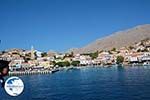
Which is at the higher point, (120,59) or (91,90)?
(120,59)

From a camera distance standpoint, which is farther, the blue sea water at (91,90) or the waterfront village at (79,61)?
the waterfront village at (79,61)

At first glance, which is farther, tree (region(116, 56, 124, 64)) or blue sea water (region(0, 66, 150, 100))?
tree (region(116, 56, 124, 64))

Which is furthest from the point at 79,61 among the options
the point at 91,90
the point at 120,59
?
the point at 91,90

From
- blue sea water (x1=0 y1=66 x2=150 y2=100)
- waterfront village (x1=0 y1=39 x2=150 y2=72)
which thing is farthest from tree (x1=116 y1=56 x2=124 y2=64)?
blue sea water (x1=0 y1=66 x2=150 y2=100)

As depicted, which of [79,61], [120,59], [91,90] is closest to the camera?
[91,90]

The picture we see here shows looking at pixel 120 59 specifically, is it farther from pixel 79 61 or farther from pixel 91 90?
pixel 91 90

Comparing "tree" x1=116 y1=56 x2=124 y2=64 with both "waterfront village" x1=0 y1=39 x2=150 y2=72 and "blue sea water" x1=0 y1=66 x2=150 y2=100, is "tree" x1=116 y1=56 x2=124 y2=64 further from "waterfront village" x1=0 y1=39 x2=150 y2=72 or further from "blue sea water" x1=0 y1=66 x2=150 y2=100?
"blue sea water" x1=0 y1=66 x2=150 y2=100

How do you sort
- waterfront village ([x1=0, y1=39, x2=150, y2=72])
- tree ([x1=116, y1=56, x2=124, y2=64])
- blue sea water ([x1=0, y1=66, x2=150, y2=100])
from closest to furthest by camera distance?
blue sea water ([x1=0, y1=66, x2=150, y2=100])
waterfront village ([x1=0, y1=39, x2=150, y2=72])
tree ([x1=116, y1=56, x2=124, y2=64])

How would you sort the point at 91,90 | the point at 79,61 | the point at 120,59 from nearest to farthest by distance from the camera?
the point at 91,90 → the point at 120,59 → the point at 79,61

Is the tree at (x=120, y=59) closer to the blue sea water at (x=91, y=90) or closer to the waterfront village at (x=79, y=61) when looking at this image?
the waterfront village at (x=79, y=61)

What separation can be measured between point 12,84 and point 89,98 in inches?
1291

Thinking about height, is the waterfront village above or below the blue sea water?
above

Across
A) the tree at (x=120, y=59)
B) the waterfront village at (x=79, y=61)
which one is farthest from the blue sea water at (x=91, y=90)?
the tree at (x=120, y=59)

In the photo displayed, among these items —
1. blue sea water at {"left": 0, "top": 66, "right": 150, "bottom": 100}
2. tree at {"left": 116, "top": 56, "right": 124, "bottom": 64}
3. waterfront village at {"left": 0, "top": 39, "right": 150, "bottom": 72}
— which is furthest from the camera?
tree at {"left": 116, "top": 56, "right": 124, "bottom": 64}
